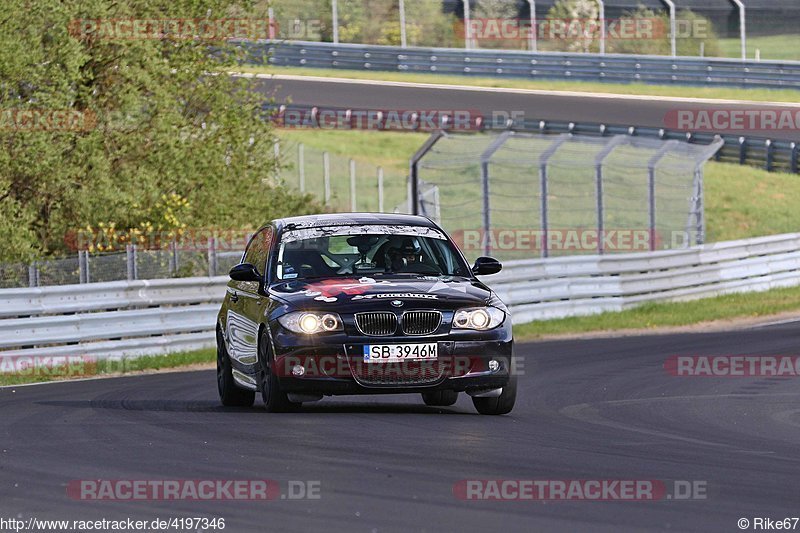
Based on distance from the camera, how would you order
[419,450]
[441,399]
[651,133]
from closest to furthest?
[419,450]
[441,399]
[651,133]

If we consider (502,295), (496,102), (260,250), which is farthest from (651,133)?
(260,250)

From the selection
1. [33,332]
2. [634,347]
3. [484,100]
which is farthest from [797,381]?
[484,100]

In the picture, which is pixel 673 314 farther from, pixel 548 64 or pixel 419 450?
pixel 548 64

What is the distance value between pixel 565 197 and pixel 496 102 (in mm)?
7247

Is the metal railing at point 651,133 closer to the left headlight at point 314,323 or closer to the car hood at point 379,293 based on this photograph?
the car hood at point 379,293

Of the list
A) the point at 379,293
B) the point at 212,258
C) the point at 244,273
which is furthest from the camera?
the point at 212,258

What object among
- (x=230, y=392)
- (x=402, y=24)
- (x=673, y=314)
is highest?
(x=402, y=24)

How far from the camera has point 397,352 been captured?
11.3 metres

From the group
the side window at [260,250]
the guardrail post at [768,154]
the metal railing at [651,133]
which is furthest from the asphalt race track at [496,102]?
the side window at [260,250]

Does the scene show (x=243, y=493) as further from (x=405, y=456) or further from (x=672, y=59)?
(x=672, y=59)

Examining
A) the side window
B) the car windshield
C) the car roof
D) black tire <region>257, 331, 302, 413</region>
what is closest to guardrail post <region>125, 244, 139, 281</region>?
the side window

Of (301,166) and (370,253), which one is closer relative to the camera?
(370,253)

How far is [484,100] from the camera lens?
4650 centimetres

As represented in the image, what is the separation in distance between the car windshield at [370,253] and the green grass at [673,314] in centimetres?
998
